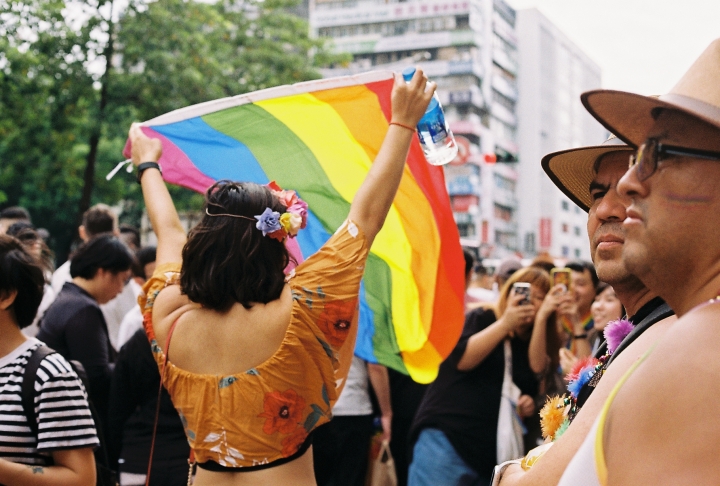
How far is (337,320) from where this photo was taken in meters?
2.91

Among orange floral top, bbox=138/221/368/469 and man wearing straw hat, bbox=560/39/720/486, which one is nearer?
man wearing straw hat, bbox=560/39/720/486

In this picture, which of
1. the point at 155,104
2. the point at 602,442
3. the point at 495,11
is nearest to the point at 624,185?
the point at 602,442

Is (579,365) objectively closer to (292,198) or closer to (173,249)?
(292,198)

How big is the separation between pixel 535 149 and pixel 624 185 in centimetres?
8911

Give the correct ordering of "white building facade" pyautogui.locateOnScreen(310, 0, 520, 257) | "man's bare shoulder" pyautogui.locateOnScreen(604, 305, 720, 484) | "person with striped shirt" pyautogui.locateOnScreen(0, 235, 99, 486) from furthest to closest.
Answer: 1. "white building facade" pyautogui.locateOnScreen(310, 0, 520, 257)
2. "person with striped shirt" pyautogui.locateOnScreen(0, 235, 99, 486)
3. "man's bare shoulder" pyautogui.locateOnScreen(604, 305, 720, 484)

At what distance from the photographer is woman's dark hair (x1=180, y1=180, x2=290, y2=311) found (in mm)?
2895

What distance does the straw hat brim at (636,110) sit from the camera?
1.38m

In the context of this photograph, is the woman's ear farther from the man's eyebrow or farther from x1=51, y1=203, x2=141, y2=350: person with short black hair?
x1=51, y1=203, x2=141, y2=350: person with short black hair

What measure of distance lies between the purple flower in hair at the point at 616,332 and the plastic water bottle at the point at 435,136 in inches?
56.0

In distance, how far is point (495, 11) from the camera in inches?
3295

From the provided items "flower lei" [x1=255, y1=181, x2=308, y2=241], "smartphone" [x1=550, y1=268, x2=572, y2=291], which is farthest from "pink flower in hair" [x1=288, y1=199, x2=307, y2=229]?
"smartphone" [x1=550, y1=268, x2=572, y2=291]

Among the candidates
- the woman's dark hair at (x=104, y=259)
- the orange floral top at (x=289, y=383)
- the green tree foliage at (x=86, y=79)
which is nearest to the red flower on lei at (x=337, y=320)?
the orange floral top at (x=289, y=383)

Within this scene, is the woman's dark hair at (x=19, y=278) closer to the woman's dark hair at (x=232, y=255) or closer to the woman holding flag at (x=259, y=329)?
the woman holding flag at (x=259, y=329)

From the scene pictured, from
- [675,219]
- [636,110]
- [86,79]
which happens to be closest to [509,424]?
[636,110]
